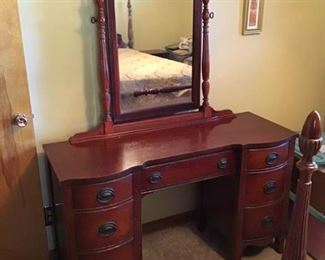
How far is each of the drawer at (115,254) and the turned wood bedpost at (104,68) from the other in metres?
0.59

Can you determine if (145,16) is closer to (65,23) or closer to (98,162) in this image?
(65,23)

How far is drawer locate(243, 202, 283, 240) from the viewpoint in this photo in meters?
2.18

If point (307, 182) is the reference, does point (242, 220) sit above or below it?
below

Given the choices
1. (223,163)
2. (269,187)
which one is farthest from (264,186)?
(223,163)

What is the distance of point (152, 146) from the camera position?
1.99 meters

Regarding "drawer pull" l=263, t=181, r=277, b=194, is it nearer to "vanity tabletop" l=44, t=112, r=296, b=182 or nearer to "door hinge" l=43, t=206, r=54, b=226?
"vanity tabletop" l=44, t=112, r=296, b=182

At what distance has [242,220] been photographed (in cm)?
218

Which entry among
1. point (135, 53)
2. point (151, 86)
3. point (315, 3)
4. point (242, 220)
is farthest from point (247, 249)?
point (315, 3)

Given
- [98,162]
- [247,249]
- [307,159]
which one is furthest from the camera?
[247,249]

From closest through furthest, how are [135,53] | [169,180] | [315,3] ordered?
[169,180]
[135,53]
[315,3]

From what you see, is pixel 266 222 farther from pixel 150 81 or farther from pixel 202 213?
pixel 150 81

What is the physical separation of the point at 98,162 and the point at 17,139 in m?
0.43

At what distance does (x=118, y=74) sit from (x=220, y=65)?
71cm

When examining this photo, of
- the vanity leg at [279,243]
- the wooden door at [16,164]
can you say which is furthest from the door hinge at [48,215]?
the vanity leg at [279,243]
